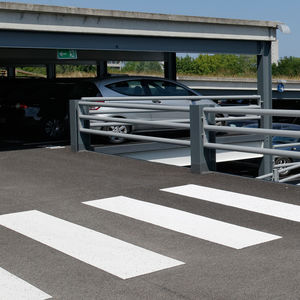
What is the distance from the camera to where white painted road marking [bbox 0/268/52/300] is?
15.3 feet

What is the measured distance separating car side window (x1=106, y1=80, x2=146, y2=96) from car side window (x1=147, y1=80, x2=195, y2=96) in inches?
12.9

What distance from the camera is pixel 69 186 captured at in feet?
29.4

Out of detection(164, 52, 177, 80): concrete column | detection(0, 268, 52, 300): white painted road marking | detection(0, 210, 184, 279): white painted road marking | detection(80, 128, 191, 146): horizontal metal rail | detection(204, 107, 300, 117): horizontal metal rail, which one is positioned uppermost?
detection(164, 52, 177, 80): concrete column

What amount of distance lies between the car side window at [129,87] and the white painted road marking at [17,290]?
39.1ft

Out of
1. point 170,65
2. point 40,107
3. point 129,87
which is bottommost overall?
point 40,107

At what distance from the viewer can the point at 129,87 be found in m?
17.0

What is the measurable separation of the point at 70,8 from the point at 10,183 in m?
7.29

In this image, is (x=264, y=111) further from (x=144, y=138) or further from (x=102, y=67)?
(x=102, y=67)

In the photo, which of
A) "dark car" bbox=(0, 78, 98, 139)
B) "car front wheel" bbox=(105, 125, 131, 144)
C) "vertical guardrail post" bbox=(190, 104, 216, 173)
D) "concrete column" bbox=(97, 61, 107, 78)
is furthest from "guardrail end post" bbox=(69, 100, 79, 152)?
"concrete column" bbox=(97, 61, 107, 78)

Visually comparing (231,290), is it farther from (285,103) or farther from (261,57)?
(285,103)

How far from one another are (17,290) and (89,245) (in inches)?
48.4

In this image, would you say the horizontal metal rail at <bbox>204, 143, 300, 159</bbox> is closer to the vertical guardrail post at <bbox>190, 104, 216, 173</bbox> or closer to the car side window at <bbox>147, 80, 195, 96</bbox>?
the vertical guardrail post at <bbox>190, 104, 216, 173</bbox>

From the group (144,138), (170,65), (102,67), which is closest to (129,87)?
(144,138)

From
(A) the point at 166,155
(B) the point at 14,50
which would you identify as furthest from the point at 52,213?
(B) the point at 14,50
